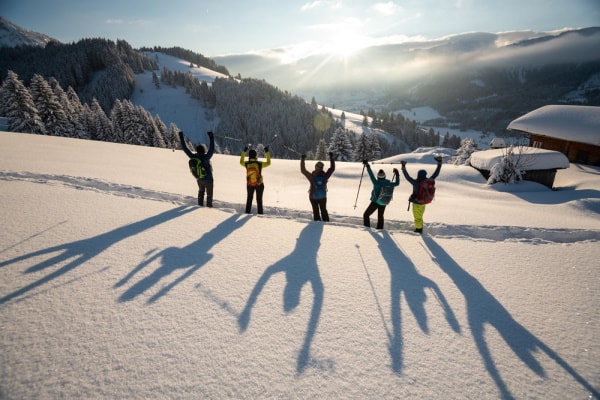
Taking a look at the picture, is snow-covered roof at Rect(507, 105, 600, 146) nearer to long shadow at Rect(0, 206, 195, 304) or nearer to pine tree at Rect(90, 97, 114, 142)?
long shadow at Rect(0, 206, 195, 304)

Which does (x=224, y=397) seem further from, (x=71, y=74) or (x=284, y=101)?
(x=71, y=74)

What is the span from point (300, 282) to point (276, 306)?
71cm

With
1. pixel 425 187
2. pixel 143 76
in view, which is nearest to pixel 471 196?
pixel 425 187

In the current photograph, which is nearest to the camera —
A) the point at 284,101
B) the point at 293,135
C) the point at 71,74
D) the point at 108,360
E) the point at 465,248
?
→ the point at 108,360

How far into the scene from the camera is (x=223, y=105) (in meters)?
134

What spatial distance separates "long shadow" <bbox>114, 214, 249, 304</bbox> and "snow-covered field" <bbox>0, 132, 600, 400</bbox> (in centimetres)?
3

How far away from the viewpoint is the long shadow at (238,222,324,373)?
3.26m

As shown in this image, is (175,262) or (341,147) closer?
(175,262)

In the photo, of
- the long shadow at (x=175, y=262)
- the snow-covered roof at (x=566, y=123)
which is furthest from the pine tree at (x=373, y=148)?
the long shadow at (x=175, y=262)

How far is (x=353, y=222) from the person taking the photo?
8.41 m

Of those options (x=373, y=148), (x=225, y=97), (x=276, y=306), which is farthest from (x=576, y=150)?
(x=225, y=97)

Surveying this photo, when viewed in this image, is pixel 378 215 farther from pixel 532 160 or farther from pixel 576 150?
pixel 576 150

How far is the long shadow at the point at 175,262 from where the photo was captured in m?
3.86

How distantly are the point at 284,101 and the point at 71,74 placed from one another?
9930cm
